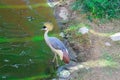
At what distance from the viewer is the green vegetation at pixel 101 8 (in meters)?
9.39

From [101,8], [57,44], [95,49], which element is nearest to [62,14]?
[101,8]

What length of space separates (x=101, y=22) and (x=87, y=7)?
26.3 inches

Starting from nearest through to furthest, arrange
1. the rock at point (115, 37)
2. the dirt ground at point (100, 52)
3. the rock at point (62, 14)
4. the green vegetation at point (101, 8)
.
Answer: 1. the dirt ground at point (100, 52)
2. the rock at point (115, 37)
3. the green vegetation at point (101, 8)
4. the rock at point (62, 14)

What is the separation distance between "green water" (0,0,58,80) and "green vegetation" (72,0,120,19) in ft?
2.95

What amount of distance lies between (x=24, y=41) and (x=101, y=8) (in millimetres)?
2281

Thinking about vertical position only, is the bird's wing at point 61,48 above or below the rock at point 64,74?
above

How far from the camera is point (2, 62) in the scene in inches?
297

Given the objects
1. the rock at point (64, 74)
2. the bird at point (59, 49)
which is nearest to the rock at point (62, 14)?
the bird at point (59, 49)

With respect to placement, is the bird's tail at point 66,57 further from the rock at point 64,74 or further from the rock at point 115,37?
the rock at point 115,37

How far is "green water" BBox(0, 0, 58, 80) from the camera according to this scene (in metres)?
7.32

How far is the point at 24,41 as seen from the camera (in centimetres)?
838

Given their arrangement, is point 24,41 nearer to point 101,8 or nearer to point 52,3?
point 101,8

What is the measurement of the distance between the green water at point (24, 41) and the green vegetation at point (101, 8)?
0.90 m

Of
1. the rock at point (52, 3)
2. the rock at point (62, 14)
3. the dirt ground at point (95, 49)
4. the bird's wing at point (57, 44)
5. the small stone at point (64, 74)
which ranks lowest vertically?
the small stone at point (64, 74)
